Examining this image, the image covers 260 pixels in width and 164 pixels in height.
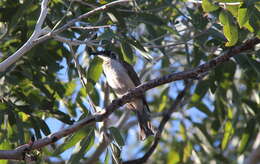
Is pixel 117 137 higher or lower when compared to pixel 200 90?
higher

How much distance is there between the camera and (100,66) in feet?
14.2

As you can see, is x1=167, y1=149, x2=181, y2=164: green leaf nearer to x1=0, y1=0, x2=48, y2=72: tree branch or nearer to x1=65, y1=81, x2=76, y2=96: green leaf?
x1=65, y1=81, x2=76, y2=96: green leaf

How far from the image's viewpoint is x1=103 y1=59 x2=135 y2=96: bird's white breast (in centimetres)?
497

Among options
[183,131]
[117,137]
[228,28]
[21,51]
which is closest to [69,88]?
[183,131]

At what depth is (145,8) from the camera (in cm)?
441

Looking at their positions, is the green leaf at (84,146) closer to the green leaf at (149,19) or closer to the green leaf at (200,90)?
the green leaf at (149,19)

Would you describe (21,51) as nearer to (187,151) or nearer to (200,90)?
(200,90)

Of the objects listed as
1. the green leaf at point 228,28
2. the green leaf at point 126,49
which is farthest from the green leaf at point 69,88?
the green leaf at point 228,28

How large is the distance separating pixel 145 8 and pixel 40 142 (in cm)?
156

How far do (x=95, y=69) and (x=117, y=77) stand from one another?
0.69 m

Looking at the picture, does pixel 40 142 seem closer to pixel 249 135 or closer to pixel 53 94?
pixel 53 94

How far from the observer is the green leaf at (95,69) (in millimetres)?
4258

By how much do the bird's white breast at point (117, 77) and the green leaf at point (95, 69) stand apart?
2.19 feet

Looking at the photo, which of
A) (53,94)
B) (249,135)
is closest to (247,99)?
(249,135)
